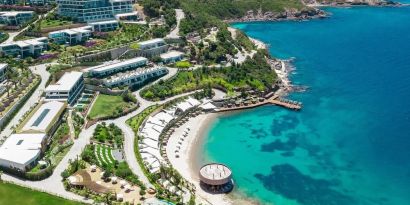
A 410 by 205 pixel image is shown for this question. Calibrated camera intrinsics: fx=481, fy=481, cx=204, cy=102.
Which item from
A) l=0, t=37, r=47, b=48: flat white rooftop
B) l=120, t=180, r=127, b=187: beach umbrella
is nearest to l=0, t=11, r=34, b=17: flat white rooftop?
l=0, t=37, r=47, b=48: flat white rooftop

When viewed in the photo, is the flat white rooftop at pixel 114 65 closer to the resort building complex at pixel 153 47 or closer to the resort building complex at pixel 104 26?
the resort building complex at pixel 153 47

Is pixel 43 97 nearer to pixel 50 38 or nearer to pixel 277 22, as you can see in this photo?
pixel 50 38

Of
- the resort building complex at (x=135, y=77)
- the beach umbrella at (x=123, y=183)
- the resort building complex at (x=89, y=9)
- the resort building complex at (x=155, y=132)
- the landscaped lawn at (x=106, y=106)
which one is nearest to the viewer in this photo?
the beach umbrella at (x=123, y=183)

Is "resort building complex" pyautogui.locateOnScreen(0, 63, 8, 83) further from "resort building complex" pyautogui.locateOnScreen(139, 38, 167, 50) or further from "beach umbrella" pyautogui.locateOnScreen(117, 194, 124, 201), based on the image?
"beach umbrella" pyautogui.locateOnScreen(117, 194, 124, 201)

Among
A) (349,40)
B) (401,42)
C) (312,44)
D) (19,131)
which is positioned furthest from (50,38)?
(401,42)

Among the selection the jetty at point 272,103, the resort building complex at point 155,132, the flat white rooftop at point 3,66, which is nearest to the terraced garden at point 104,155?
the resort building complex at point 155,132

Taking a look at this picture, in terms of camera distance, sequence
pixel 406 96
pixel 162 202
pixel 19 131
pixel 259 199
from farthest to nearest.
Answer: pixel 406 96
pixel 19 131
pixel 259 199
pixel 162 202

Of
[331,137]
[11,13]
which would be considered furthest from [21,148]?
[11,13]
